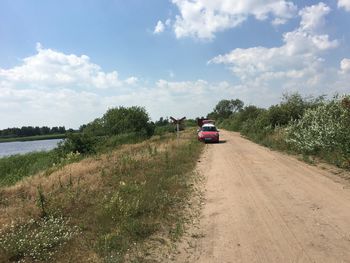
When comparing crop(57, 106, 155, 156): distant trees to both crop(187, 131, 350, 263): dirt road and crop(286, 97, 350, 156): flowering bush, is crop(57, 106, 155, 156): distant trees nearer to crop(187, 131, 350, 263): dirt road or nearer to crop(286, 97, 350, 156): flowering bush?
crop(286, 97, 350, 156): flowering bush

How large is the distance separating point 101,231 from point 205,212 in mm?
2730

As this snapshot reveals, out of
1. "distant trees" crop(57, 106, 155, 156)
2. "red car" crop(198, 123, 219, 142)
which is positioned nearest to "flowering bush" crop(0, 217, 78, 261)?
"red car" crop(198, 123, 219, 142)

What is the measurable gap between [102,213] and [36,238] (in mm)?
1743

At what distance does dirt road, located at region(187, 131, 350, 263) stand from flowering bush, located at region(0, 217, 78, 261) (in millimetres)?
2538

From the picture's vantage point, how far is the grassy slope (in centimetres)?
641

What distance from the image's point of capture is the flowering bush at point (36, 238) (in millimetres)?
6355

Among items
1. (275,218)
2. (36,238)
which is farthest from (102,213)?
(275,218)

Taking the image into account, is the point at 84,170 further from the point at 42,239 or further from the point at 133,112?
the point at 133,112

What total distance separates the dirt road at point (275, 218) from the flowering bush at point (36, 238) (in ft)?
8.33

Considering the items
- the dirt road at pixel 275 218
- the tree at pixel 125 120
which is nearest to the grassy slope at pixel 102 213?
the dirt road at pixel 275 218

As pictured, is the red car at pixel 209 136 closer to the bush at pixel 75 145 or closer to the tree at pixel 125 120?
the bush at pixel 75 145

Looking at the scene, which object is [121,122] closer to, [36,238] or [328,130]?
[328,130]

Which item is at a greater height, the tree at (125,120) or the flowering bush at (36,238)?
the tree at (125,120)

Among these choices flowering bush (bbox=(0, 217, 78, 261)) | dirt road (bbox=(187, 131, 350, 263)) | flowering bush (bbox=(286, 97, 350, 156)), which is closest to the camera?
dirt road (bbox=(187, 131, 350, 263))
